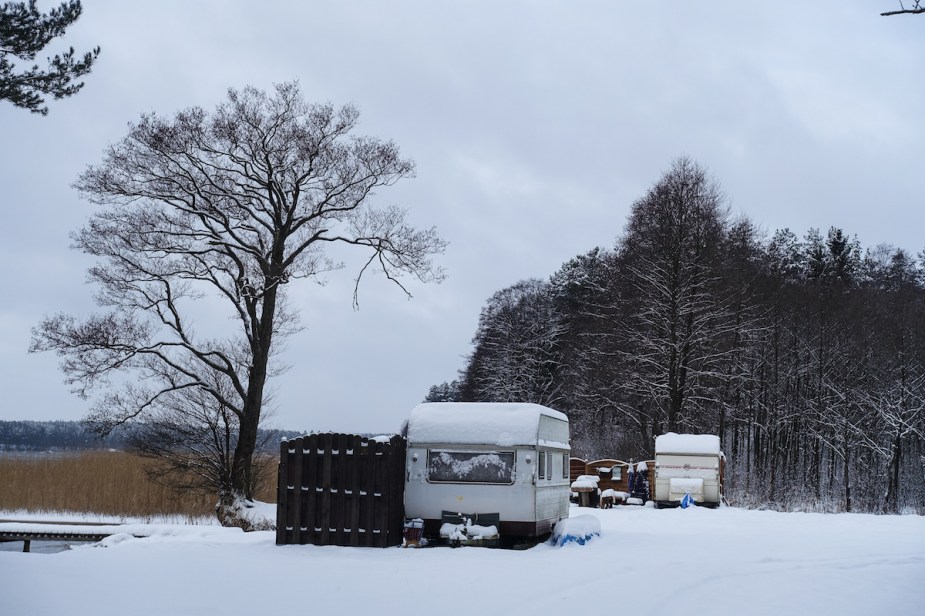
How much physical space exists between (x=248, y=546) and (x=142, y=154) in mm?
11763

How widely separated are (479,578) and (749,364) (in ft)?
98.0

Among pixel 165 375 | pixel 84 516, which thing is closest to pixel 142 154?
pixel 165 375

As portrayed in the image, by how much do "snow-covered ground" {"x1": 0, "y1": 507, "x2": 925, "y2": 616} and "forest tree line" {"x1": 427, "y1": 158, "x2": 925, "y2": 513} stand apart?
16.7 m

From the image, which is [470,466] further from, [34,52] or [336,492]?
[34,52]

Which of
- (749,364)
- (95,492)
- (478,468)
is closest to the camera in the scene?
(478,468)

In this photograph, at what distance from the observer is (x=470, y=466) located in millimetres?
15266

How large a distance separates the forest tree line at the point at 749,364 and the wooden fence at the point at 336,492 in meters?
17.9

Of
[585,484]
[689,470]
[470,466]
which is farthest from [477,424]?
[689,470]

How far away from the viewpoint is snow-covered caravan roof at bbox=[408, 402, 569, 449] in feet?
50.3

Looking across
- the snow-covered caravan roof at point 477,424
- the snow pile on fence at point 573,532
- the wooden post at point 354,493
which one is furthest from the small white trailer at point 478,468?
the wooden post at point 354,493

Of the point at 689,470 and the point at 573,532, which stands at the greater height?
the point at 689,470

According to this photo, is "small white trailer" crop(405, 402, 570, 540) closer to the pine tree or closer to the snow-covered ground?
the snow-covered ground

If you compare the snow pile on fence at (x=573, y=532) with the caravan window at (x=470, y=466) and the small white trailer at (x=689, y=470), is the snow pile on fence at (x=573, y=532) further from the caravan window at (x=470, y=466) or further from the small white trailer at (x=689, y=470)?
the small white trailer at (x=689, y=470)

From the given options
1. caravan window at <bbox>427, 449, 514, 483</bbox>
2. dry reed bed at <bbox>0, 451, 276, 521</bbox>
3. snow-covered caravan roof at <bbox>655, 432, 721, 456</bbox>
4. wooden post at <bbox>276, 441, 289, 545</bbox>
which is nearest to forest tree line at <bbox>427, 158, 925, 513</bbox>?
snow-covered caravan roof at <bbox>655, 432, 721, 456</bbox>
